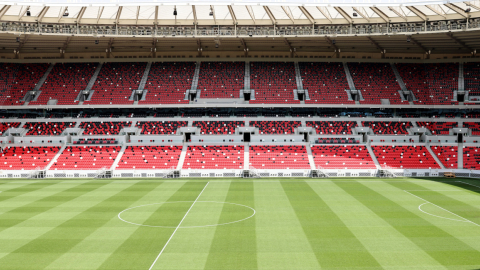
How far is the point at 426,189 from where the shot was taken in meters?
34.8

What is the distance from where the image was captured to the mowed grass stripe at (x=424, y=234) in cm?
1771

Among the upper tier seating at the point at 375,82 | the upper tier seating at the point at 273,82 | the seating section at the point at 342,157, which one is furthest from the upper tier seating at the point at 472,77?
the upper tier seating at the point at 273,82

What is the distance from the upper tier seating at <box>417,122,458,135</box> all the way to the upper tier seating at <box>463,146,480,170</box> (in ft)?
11.7

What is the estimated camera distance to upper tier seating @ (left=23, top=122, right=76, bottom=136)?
51.8 m

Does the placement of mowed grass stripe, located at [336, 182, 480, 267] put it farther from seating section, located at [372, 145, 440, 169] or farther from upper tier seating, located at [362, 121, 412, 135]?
upper tier seating, located at [362, 121, 412, 135]

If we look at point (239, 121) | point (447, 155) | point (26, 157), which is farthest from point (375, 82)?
point (26, 157)

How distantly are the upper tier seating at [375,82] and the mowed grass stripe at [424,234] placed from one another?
26.8 m

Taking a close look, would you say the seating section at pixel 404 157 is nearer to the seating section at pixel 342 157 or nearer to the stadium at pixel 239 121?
the stadium at pixel 239 121

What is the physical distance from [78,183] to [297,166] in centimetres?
2269

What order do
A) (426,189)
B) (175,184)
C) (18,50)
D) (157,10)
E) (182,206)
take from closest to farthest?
1. (182,206)
2. (426,189)
3. (175,184)
4. (157,10)
5. (18,50)

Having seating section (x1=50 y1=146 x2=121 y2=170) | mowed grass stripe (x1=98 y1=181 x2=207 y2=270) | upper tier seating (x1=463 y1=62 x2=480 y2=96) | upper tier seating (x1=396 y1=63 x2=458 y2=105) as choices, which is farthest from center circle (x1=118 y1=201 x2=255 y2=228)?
upper tier seating (x1=463 y1=62 x2=480 y2=96)

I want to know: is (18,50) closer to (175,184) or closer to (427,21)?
(175,184)

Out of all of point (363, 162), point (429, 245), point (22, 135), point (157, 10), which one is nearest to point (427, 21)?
point (363, 162)

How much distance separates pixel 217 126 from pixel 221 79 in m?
8.91
